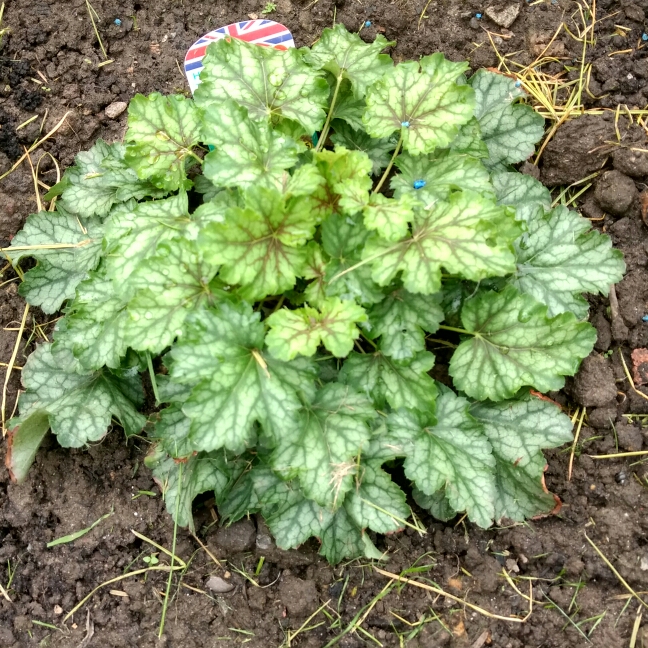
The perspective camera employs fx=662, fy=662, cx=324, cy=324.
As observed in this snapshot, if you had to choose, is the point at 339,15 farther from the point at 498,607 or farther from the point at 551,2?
the point at 498,607

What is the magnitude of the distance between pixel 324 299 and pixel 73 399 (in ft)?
4.09

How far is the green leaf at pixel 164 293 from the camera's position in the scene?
2477 mm

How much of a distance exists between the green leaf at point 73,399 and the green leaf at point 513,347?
4.79ft

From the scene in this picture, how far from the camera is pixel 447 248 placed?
239cm

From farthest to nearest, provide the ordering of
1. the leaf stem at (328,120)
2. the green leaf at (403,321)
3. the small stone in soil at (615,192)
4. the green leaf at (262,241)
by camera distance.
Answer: the small stone in soil at (615,192) → the leaf stem at (328,120) → the green leaf at (403,321) → the green leaf at (262,241)

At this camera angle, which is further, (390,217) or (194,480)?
(194,480)

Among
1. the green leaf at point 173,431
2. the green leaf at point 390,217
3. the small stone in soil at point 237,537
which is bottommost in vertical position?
the small stone in soil at point 237,537

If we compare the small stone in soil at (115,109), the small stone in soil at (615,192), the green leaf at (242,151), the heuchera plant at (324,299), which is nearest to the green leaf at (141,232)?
the heuchera plant at (324,299)

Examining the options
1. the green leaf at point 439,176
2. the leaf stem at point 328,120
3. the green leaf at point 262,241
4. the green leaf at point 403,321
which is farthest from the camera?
the leaf stem at point 328,120

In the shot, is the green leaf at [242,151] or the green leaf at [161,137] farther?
the green leaf at [161,137]

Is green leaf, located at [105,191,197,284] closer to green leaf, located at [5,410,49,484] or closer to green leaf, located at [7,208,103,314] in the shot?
green leaf, located at [7,208,103,314]

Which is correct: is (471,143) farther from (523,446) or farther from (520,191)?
(523,446)

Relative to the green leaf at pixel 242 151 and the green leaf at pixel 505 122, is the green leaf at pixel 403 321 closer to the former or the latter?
the green leaf at pixel 242 151

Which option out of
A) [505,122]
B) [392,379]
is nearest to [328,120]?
[505,122]
